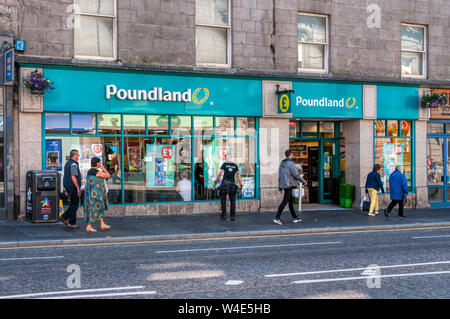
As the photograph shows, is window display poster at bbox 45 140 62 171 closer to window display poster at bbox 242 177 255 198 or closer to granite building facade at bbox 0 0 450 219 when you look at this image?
granite building facade at bbox 0 0 450 219

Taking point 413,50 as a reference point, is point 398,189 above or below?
below

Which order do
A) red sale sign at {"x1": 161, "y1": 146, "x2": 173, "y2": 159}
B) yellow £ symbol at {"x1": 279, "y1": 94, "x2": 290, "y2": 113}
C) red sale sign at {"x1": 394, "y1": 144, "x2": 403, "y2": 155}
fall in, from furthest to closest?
red sale sign at {"x1": 394, "y1": 144, "x2": 403, "y2": 155}
yellow £ symbol at {"x1": 279, "y1": 94, "x2": 290, "y2": 113}
red sale sign at {"x1": 161, "y1": 146, "x2": 173, "y2": 159}

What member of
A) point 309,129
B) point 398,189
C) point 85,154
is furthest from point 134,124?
point 398,189

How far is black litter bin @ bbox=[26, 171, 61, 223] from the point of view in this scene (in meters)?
14.6

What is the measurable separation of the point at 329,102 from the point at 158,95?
6.02 m

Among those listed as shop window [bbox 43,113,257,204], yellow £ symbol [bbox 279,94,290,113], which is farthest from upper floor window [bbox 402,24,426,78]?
shop window [bbox 43,113,257,204]

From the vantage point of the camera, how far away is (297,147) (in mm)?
21062

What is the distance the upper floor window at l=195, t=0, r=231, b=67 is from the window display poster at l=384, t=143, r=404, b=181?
680cm

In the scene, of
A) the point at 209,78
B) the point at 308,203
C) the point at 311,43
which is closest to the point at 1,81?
the point at 209,78

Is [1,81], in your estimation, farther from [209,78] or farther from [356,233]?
[356,233]

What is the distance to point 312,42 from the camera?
19.6 m

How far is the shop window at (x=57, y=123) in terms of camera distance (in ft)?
52.1

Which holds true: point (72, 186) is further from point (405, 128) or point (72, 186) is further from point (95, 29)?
point (405, 128)
